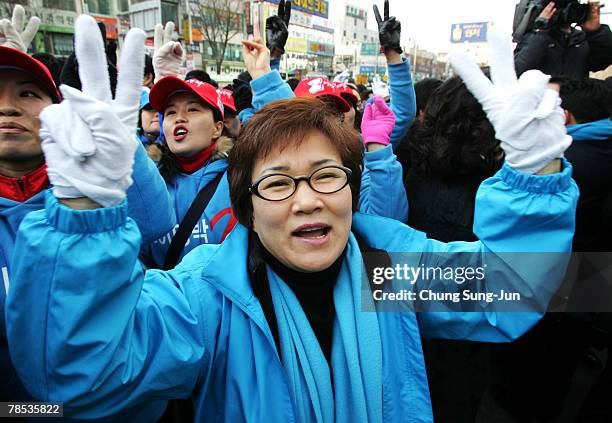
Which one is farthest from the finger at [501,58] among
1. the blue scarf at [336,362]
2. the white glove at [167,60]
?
the white glove at [167,60]

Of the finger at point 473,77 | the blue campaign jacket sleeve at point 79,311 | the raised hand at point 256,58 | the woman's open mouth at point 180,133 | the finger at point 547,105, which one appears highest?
the raised hand at point 256,58

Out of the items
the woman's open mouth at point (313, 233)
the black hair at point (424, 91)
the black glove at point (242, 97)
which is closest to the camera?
the woman's open mouth at point (313, 233)

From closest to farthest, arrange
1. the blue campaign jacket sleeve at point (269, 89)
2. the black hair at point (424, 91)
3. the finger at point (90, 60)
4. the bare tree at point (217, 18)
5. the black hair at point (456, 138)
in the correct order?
the finger at point (90, 60), the black hair at point (456, 138), the blue campaign jacket sleeve at point (269, 89), the black hair at point (424, 91), the bare tree at point (217, 18)

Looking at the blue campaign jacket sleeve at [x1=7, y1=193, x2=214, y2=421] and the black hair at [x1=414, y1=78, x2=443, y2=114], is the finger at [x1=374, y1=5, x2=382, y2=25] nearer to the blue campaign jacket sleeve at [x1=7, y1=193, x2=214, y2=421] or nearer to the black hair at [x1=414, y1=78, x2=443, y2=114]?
the black hair at [x1=414, y1=78, x2=443, y2=114]

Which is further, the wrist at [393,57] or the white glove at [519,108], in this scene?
the wrist at [393,57]

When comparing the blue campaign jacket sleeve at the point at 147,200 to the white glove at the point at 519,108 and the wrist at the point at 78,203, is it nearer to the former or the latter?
the wrist at the point at 78,203

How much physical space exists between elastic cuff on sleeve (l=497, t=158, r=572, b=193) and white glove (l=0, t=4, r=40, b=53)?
315 cm

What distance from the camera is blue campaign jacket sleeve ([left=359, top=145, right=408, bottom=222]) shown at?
1.92 metres

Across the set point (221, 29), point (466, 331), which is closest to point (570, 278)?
point (466, 331)

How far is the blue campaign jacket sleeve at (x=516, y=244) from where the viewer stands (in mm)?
1087

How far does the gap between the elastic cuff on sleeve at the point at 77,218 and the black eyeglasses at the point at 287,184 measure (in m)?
0.45

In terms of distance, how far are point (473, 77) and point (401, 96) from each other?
1468 millimetres

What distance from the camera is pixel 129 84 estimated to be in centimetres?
97

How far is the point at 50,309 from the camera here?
82cm
